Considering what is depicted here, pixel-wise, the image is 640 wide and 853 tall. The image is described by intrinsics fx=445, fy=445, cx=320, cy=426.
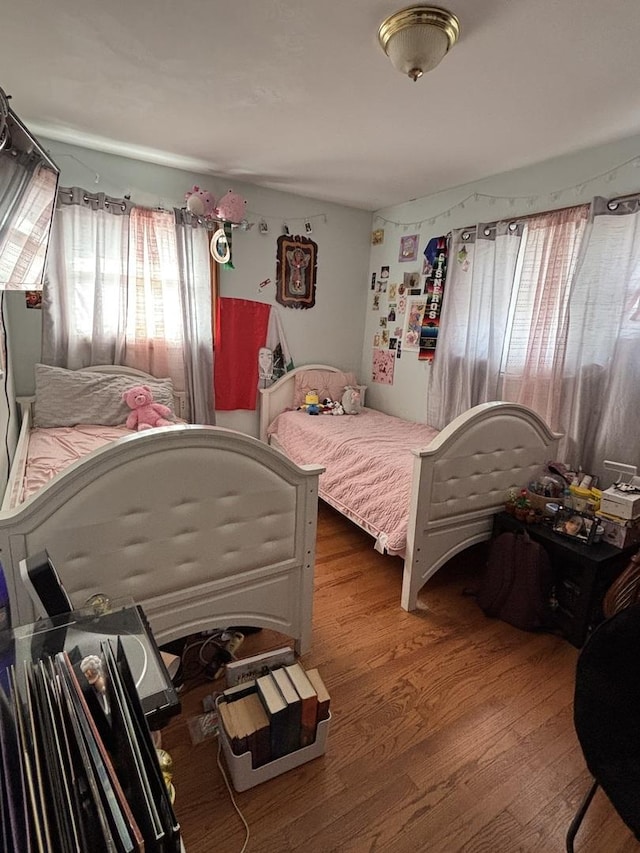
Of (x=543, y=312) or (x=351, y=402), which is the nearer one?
(x=543, y=312)

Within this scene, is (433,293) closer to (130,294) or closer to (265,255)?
(265,255)

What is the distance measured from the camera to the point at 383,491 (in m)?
2.36

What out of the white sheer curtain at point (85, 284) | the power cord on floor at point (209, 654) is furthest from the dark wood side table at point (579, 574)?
the white sheer curtain at point (85, 284)

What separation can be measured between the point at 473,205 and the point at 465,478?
2030 mm

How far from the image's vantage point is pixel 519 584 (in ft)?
6.59

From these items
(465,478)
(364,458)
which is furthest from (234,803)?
(364,458)

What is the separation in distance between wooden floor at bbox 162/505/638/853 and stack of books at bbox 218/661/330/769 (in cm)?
12

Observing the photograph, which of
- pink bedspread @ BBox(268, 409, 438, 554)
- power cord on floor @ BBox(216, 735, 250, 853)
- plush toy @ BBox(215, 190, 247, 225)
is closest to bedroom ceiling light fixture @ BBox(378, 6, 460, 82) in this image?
pink bedspread @ BBox(268, 409, 438, 554)

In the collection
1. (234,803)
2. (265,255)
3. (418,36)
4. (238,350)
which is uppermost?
(418,36)

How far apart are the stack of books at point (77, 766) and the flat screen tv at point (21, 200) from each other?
3.46 feet

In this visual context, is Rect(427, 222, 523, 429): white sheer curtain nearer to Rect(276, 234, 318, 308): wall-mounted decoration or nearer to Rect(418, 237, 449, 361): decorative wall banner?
Rect(418, 237, 449, 361): decorative wall banner

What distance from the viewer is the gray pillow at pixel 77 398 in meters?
2.66

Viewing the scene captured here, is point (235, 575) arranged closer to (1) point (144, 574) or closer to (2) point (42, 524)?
(1) point (144, 574)

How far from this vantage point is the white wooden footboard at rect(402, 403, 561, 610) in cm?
201
